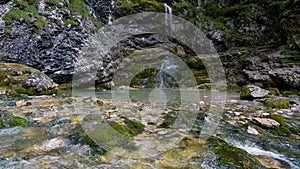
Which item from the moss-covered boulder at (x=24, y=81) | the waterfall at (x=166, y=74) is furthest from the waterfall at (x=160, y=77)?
the moss-covered boulder at (x=24, y=81)

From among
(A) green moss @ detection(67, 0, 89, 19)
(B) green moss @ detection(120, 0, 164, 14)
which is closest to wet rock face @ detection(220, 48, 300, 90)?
(B) green moss @ detection(120, 0, 164, 14)

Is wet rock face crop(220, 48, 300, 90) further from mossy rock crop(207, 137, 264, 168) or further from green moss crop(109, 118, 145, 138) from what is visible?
green moss crop(109, 118, 145, 138)

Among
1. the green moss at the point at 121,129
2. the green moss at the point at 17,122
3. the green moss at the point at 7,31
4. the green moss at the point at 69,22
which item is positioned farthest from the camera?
the green moss at the point at 69,22

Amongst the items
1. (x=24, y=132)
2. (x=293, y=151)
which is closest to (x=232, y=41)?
(x=293, y=151)

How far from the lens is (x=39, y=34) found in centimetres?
1183

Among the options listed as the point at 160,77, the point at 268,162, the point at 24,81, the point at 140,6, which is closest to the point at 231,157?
the point at 268,162

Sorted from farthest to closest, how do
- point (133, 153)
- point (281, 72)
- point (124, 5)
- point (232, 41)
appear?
point (232, 41) < point (124, 5) < point (281, 72) < point (133, 153)

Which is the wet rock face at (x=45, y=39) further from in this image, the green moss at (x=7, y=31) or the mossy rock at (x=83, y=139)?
the mossy rock at (x=83, y=139)

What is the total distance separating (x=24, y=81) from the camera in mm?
7953

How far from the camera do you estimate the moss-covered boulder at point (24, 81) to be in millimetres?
7619

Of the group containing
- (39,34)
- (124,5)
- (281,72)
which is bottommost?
(281,72)

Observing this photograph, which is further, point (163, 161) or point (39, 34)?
point (39, 34)

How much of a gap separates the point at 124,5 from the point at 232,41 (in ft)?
37.0

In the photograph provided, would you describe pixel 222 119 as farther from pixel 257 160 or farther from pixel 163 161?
pixel 163 161
